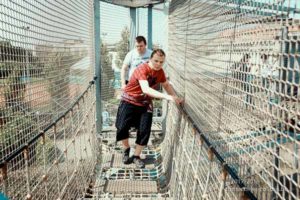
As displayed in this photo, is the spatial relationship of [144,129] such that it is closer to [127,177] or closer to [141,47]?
[127,177]

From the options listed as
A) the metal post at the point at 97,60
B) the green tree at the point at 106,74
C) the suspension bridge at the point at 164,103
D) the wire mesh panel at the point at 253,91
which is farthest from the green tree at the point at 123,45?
the wire mesh panel at the point at 253,91

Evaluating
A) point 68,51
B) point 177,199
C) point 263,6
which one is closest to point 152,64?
point 68,51

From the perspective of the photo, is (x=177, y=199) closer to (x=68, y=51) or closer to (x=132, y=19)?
(x=68, y=51)

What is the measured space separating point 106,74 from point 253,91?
4626 mm

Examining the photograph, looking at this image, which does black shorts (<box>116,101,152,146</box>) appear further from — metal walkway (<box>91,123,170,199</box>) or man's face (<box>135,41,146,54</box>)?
man's face (<box>135,41,146,54</box>)

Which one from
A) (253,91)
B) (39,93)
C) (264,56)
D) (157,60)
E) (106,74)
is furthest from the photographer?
(106,74)

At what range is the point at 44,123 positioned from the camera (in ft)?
10.2

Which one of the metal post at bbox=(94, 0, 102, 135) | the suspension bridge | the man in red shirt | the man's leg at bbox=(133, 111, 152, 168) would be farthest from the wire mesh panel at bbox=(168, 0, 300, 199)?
the metal post at bbox=(94, 0, 102, 135)

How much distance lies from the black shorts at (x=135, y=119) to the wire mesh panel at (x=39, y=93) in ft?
1.59

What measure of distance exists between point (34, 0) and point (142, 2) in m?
3.37

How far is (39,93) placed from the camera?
291 centimetres

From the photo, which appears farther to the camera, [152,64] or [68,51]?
[68,51]

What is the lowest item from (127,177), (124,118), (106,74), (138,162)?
(127,177)

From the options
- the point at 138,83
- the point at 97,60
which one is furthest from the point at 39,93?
the point at 97,60
